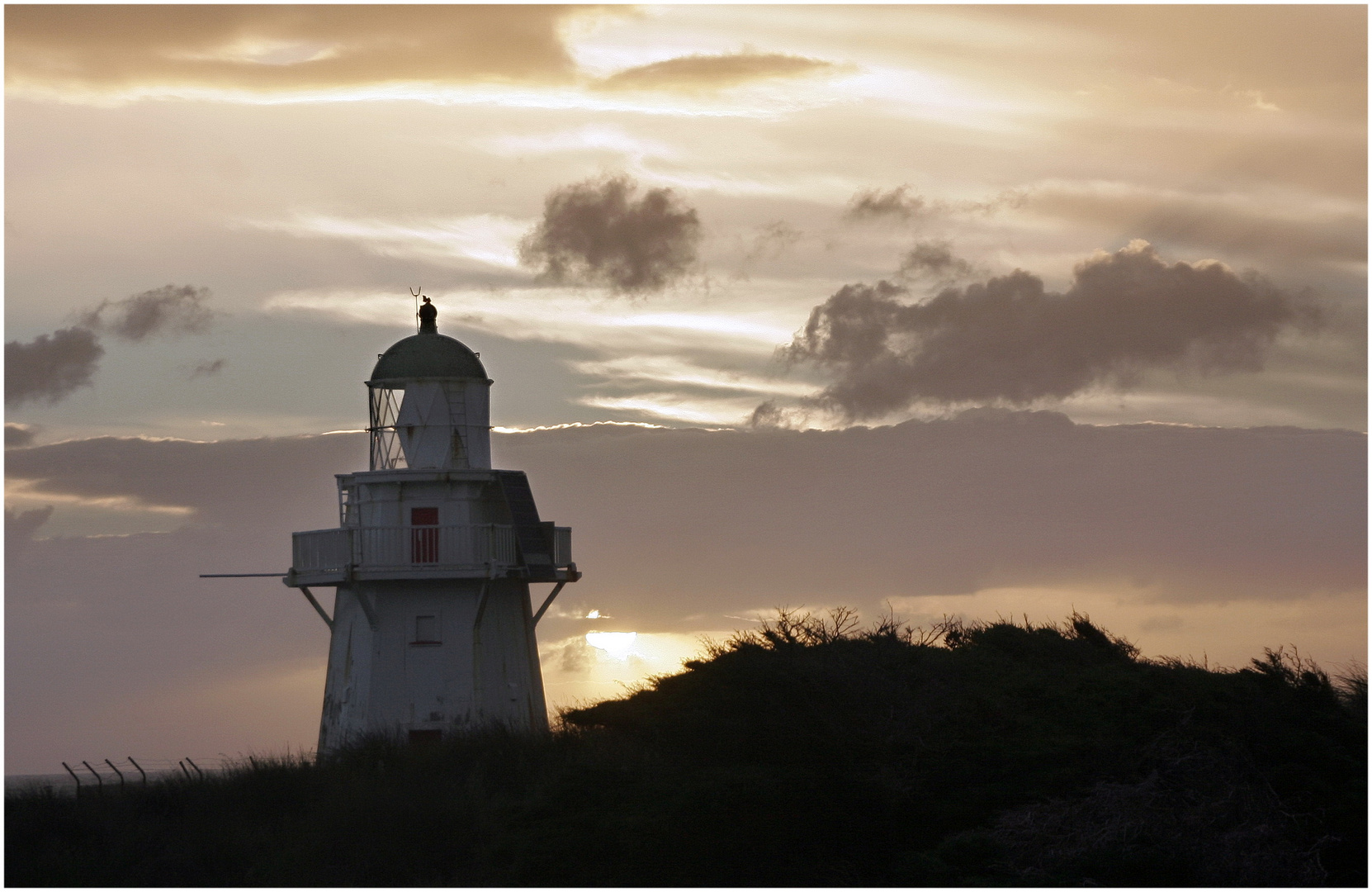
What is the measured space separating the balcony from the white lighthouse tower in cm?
2

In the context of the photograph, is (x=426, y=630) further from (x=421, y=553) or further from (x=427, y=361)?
(x=427, y=361)

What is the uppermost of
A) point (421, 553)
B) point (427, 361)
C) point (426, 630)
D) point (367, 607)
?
point (427, 361)

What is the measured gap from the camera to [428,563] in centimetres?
3453

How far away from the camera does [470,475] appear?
3484 cm

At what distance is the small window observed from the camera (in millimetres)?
34844

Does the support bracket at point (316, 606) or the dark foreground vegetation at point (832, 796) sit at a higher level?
the support bracket at point (316, 606)

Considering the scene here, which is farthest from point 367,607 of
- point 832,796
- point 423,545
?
point 832,796

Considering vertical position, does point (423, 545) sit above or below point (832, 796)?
above

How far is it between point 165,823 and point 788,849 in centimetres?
1184

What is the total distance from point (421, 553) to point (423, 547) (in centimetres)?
14

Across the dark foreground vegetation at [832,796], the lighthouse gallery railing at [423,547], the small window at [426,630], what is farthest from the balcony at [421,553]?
the dark foreground vegetation at [832,796]

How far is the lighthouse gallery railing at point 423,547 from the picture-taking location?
34562 mm

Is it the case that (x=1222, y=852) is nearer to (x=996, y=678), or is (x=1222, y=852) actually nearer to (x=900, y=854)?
(x=900, y=854)

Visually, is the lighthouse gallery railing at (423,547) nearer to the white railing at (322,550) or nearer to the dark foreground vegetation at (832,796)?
the white railing at (322,550)
